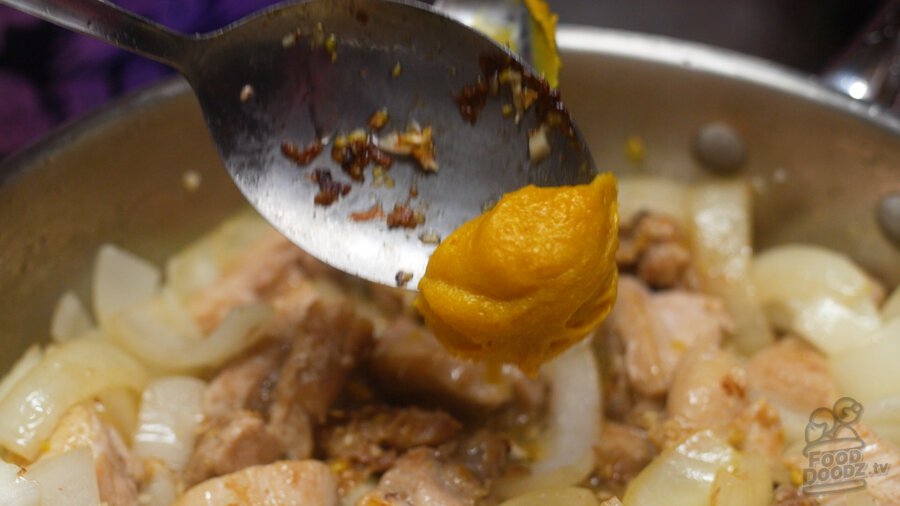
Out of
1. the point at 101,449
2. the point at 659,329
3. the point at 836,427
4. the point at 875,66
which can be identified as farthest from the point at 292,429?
the point at 875,66

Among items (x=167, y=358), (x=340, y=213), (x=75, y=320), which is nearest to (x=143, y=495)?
(x=167, y=358)

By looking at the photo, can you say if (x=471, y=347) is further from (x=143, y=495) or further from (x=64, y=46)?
(x=64, y=46)

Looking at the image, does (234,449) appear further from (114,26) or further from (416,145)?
(114,26)

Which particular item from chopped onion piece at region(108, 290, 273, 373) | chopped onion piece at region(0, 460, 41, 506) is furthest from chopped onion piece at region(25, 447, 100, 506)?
chopped onion piece at region(108, 290, 273, 373)

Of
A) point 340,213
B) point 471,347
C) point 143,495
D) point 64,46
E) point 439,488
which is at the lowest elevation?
point 143,495

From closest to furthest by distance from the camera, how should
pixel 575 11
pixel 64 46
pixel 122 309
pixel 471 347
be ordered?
pixel 471 347 < pixel 122 309 < pixel 64 46 < pixel 575 11

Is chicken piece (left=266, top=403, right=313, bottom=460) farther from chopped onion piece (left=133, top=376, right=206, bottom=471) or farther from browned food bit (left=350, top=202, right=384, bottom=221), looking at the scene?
browned food bit (left=350, top=202, right=384, bottom=221)

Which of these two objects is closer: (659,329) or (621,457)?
(621,457)
